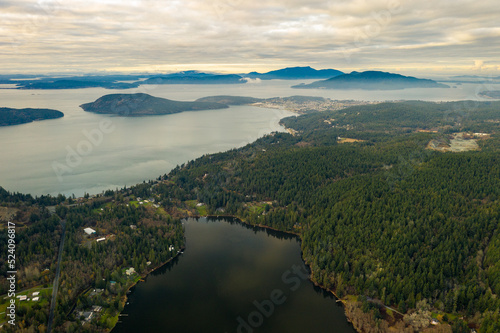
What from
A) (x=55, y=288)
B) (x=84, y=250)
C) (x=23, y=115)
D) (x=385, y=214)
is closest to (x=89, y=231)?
(x=84, y=250)

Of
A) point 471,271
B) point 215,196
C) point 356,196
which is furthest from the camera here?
point 215,196

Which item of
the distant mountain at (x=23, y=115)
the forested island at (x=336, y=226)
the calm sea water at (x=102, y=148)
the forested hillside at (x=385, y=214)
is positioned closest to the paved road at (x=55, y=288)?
the forested island at (x=336, y=226)

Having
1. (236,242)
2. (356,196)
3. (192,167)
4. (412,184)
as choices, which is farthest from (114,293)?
(412,184)

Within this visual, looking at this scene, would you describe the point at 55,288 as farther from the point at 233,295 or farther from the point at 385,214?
the point at 385,214

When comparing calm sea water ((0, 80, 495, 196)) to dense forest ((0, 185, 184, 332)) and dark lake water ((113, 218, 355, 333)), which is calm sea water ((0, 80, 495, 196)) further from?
dark lake water ((113, 218, 355, 333))

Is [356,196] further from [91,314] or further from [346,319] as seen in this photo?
[91,314]

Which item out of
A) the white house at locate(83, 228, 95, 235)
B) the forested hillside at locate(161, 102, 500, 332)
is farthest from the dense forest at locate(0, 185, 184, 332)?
the forested hillside at locate(161, 102, 500, 332)
